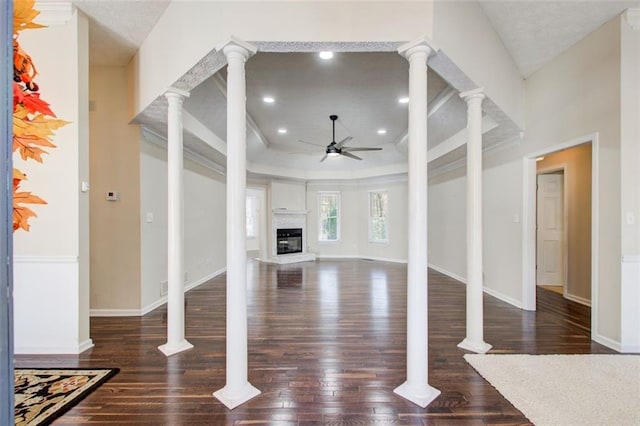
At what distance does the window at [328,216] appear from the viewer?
9.51 m

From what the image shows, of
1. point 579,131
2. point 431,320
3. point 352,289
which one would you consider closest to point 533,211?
point 579,131

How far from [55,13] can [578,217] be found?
709 centimetres

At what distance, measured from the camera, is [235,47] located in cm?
217

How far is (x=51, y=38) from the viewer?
2793 millimetres

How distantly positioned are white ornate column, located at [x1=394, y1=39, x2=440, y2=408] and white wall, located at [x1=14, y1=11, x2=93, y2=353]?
9.94ft

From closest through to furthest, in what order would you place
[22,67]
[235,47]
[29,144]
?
[29,144] < [22,67] < [235,47]

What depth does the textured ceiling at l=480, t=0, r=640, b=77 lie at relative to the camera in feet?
9.00

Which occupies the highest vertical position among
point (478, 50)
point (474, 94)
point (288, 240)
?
point (478, 50)

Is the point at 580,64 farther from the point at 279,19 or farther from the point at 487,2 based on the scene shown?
the point at 279,19

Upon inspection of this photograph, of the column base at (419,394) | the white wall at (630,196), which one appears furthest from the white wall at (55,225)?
the white wall at (630,196)

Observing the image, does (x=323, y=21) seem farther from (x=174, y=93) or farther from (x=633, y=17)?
(x=633, y=17)

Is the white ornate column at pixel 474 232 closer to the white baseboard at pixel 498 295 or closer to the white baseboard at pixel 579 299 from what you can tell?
the white baseboard at pixel 498 295

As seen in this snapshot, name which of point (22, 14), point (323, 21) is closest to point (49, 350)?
point (22, 14)

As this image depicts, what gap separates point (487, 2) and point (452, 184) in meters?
4.06
